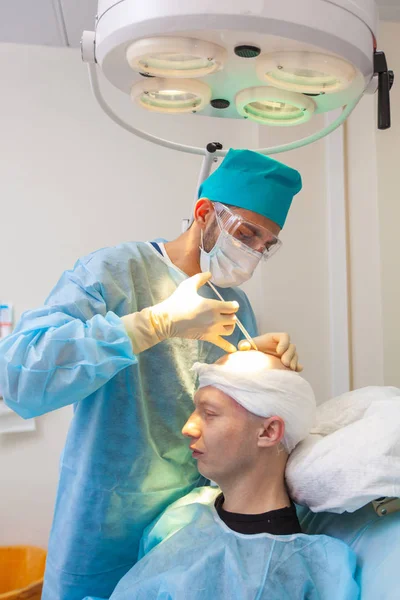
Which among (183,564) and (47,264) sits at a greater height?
(47,264)

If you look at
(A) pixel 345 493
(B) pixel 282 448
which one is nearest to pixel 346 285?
(B) pixel 282 448

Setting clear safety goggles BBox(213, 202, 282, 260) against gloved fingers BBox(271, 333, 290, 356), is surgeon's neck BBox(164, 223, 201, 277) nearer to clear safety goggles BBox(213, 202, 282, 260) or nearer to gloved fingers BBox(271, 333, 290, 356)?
clear safety goggles BBox(213, 202, 282, 260)

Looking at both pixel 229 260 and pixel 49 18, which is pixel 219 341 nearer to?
pixel 229 260

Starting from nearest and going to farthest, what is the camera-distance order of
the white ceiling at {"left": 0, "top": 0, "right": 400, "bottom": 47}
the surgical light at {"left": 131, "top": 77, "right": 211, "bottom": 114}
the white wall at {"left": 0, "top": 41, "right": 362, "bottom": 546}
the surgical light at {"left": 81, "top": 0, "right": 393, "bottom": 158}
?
the surgical light at {"left": 81, "top": 0, "right": 393, "bottom": 158} < the surgical light at {"left": 131, "top": 77, "right": 211, "bottom": 114} < the white ceiling at {"left": 0, "top": 0, "right": 400, "bottom": 47} < the white wall at {"left": 0, "top": 41, "right": 362, "bottom": 546}

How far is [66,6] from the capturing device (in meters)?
2.19

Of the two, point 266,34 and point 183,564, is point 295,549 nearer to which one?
point 183,564

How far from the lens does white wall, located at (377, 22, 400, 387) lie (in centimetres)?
223

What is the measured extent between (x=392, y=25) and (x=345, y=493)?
190 centimetres

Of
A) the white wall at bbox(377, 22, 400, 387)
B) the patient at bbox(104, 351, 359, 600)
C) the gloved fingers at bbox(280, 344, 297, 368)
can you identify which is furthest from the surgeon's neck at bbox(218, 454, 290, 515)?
the white wall at bbox(377, 22, 400, 387)

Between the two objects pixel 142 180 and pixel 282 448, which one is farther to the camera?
pixel 142 180

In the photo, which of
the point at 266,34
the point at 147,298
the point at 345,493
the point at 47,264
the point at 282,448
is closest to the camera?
the point at 266,34

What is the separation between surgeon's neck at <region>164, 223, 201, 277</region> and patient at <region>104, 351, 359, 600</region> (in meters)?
0.28

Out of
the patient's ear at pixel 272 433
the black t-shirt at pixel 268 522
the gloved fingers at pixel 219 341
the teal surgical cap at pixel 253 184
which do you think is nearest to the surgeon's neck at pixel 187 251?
the teal surgical cap at pixel 253 184

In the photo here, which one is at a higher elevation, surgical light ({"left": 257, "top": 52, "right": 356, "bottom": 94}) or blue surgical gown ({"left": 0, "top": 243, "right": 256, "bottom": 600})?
surgical light ({"left": 257, "top": 52, "right": 356, "bottom": 94})
